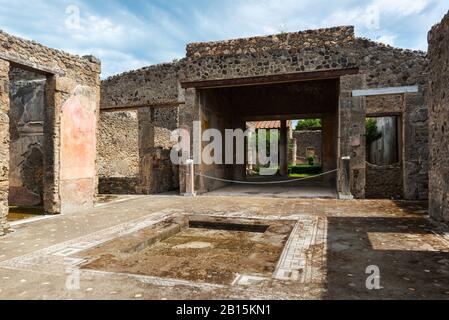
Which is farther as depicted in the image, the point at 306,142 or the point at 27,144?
the point at 306,142

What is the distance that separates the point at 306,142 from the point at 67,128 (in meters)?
27.5

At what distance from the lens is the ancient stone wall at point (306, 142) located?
31.8 meters

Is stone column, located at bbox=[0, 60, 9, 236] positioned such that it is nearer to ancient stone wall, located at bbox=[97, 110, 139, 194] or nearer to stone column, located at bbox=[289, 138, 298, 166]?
ancient stone wall, located at bbox=[97, 110, 139, 194]

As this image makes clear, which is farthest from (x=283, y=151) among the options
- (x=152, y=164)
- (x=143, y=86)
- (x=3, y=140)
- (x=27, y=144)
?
(x=3, y=140)

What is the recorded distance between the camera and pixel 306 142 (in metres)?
32.2

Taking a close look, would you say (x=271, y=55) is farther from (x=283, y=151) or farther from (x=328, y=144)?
(x=283, y=151)

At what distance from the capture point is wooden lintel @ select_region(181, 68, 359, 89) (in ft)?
30.4

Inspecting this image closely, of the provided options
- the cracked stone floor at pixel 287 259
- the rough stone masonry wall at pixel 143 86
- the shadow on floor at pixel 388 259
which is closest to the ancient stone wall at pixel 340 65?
the rough stone masonry wall at pixel 143 86

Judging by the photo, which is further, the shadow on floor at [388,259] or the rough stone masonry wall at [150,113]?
the rough stone masonry wall at [150,113]

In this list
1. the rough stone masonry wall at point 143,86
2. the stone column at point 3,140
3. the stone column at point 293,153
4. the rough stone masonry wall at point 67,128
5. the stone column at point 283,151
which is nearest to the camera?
the stone column at point 3,140

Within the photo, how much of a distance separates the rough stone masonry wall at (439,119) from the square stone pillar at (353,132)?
2828 mm

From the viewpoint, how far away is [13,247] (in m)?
4.30

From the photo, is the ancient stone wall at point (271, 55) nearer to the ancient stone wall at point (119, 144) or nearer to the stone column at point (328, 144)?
the stone column at point (328, 144)
